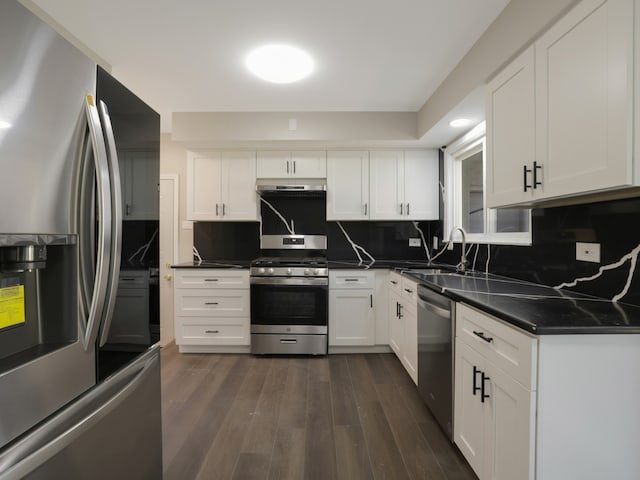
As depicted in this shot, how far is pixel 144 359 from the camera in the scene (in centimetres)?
118

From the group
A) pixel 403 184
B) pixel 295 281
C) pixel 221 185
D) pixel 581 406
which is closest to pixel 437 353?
pixel 581 406

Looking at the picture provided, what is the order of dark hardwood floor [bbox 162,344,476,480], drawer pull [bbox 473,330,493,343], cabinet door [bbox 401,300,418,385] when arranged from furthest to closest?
1. cabinet door [bbox 401,300,418,385]
2. dark hardwood floor [bbox 162,344,476,480]
3. drawer pull [bbox 473,330,493,343]

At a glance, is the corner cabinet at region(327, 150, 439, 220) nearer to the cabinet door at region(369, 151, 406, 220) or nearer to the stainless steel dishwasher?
the cabinet door at region(369, 151, 406, 220)

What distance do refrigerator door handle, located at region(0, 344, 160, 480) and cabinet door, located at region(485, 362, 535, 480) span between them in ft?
4.65

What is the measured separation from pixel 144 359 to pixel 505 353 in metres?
1.43

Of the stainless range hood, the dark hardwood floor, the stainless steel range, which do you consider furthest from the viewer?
the stainless range hood

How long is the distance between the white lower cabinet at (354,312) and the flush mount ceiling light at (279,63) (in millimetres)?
1814

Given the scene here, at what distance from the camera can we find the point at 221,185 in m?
3.38

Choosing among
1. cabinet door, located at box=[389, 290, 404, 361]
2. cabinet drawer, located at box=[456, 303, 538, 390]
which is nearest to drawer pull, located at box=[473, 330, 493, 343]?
cabinet drawer, located at box=[456, 303, 538, 390]

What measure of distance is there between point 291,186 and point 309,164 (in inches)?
12.8

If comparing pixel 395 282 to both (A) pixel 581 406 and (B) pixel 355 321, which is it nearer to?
(B) pixel 355 321

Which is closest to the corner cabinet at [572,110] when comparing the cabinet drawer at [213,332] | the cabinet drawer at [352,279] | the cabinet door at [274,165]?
the cabinet drawer at [352,279]

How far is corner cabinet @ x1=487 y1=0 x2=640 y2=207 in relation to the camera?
41.9 inches

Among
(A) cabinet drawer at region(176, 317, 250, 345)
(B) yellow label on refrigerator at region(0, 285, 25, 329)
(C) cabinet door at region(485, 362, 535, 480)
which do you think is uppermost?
(B) yellow label on refrigerator at region(0, 285, 25, 329)
